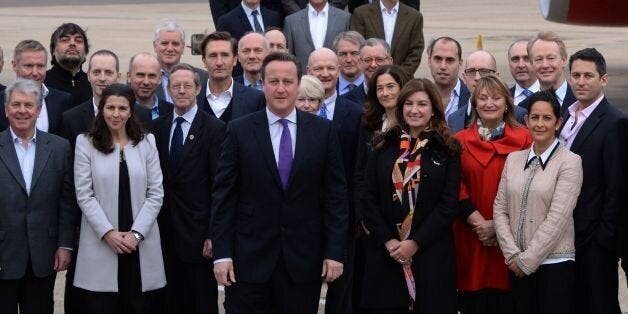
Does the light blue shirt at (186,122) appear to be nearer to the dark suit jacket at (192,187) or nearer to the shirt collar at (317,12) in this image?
the dark suit jacket at (192,187)

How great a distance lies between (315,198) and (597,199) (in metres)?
1.54

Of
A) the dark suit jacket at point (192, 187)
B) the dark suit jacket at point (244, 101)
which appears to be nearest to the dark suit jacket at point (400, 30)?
the dark suit jacket at point (244, 101)

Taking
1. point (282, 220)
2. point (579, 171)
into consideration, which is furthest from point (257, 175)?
point (579, 171)

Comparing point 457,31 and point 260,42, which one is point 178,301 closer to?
point 260,42

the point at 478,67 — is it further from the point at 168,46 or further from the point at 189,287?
the point at 189,287

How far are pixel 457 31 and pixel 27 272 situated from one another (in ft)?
73.7

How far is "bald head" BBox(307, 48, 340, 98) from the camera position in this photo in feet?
25.7

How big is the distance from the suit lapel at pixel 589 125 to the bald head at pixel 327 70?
5.60 ft

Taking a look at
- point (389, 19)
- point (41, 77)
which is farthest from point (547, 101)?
point (389, 19)

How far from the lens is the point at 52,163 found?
700 centimetres

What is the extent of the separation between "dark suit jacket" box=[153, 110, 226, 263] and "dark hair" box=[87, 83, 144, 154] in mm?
305

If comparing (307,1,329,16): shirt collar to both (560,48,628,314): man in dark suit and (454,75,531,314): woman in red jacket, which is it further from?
(560,48,628,314): man in dark suit

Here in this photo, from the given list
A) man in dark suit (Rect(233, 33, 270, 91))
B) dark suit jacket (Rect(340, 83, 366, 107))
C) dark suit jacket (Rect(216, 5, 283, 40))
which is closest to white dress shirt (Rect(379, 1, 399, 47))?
dark suit jacket (Rect(216, 5, 283, 40))

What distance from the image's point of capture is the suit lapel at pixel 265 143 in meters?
6.35
